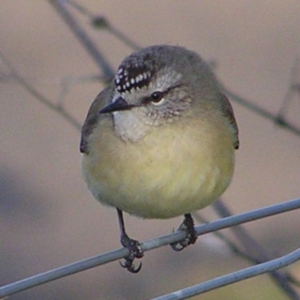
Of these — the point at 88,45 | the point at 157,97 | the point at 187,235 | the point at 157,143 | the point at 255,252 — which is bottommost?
the point at 255,252

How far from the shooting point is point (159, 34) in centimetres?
1281

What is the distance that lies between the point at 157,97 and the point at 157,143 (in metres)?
0.25

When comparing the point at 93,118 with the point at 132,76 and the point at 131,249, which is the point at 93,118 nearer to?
the point at 132,76

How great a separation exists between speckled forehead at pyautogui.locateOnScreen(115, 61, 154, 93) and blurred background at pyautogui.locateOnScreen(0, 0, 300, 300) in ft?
5.51

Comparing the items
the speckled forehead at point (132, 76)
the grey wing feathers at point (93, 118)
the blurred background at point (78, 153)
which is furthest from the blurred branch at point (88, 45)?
the blurred background at point (78, 153)

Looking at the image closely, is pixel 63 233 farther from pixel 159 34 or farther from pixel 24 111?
pixel 159 34

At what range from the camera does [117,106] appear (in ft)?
17.5

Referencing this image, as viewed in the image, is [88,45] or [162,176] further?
[88,45]

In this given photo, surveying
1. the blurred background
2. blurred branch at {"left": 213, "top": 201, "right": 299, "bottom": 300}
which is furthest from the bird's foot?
the blurred background

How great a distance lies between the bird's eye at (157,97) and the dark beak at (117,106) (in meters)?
0.13

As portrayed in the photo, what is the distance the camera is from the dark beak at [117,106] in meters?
5.33

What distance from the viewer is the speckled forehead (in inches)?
211

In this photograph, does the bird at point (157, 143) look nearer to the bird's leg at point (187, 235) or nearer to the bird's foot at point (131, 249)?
the bird's foot at point (131, 249)

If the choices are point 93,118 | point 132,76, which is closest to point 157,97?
point 132,76
